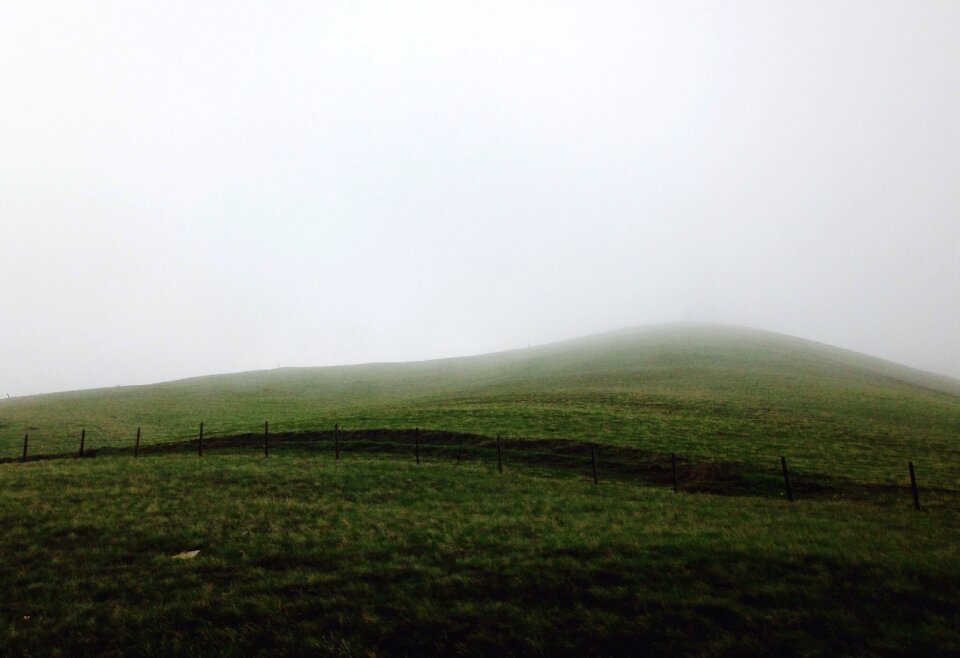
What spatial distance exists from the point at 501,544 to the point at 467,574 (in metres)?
2.64

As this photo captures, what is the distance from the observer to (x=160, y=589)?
13531 mm

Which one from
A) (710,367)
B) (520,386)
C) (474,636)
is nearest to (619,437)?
(474,636)

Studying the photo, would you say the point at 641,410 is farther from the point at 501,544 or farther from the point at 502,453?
the point at 501,544

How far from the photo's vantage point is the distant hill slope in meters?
32.9

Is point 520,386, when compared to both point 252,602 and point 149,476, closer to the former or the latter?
point 149,476

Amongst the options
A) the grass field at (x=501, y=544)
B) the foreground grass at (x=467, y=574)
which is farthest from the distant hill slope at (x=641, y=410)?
the foreground grass at (x=467, y=574)

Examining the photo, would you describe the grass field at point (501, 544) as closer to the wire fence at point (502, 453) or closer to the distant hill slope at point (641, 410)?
the wire fence at point (502, 453)

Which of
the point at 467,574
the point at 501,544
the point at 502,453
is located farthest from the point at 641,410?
the point at 467,574

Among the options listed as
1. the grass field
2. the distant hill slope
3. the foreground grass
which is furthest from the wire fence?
the foreground grass

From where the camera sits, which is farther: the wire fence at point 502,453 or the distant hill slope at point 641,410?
the distant hill slope at point 641,410

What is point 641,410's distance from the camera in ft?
147

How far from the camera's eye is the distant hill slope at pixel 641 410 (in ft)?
108

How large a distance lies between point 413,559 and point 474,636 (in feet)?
15.5

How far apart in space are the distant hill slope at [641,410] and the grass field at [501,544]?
1.83 ft
